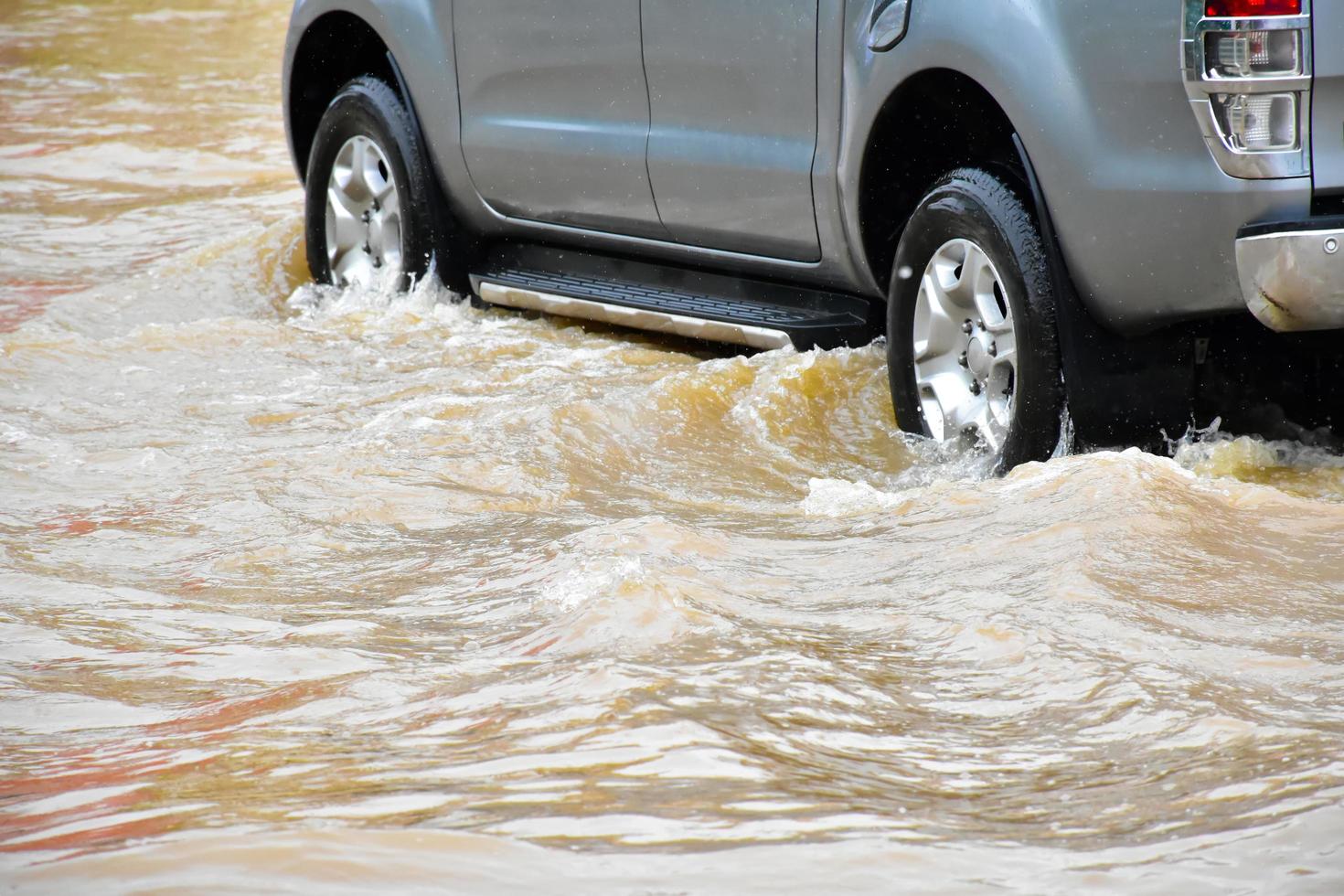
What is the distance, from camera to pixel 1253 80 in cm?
299

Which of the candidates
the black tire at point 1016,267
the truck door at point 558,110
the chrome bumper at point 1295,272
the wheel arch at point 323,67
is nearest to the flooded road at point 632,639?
the black tire at point 1016,267

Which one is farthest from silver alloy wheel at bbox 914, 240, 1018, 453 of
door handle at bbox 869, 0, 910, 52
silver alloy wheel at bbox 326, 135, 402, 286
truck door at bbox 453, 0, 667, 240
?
silver alloy wheel at bbox 326, 135, 402, 286

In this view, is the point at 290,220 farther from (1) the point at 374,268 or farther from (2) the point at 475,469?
(2) the point at 475,469

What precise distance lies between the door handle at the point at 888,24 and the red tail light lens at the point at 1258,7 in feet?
Result: 2.79

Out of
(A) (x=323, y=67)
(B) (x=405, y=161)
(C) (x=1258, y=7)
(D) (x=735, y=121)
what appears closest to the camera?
(C) (x=1258, y=7)

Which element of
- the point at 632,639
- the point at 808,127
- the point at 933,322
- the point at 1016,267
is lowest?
the point at 632,639

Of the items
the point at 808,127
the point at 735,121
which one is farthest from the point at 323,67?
the point at 808,127

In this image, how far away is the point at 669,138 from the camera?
4449 millimetres

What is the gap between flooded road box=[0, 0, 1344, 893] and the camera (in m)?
1.82

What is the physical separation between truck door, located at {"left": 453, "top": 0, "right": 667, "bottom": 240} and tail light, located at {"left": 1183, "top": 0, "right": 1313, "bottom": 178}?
184cm

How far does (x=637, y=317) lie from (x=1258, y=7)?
216 cm

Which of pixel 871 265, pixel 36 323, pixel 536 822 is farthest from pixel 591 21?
pixel 536 822

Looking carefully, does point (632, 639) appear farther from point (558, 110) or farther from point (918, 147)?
point (558, 110)

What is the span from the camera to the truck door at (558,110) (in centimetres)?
457
